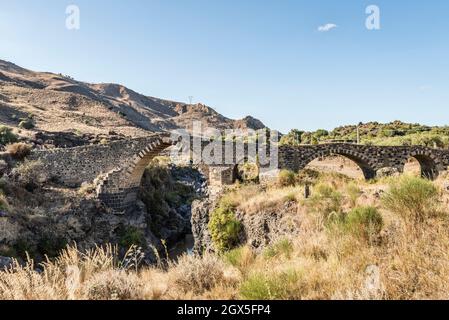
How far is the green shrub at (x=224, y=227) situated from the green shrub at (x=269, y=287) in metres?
7.34

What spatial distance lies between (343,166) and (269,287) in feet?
82.1

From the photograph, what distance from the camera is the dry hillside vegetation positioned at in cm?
379

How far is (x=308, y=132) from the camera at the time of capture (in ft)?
146

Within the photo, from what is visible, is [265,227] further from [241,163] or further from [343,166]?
[343,166]

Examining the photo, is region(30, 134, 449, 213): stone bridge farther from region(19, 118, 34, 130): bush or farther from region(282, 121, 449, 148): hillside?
region(19, 118, 34, 130): bush

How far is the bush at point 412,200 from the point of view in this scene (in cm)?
578

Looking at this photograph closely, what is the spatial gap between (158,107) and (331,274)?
94.9 metres

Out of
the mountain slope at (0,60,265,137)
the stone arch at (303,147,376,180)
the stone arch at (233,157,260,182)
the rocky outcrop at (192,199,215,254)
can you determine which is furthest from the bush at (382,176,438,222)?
the mountain slope at (0,60,265,137)

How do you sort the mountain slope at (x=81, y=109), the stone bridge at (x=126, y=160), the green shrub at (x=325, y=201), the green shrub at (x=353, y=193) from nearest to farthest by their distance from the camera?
1. the green shrub at (x=325, y=201)
2. the green shrub at (x=353, y=193)
3. the stone bridge at (x=126, y=160)
4. the mountain slope at (x=81, y=109)

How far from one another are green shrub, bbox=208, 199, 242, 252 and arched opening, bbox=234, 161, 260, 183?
709 cm

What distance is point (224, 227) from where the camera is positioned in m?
11.9

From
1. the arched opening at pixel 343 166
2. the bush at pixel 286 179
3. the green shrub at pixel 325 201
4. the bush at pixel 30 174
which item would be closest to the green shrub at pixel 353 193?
the green shrub at pixel 325 201

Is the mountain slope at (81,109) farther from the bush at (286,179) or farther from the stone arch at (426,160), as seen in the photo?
the stone arch at (426,160)
